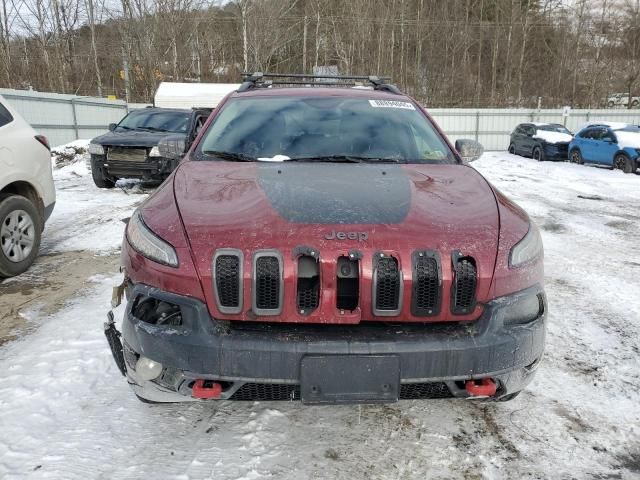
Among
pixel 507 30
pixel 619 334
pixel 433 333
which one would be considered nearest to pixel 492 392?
pixel 433 333

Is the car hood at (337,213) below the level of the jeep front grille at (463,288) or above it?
above

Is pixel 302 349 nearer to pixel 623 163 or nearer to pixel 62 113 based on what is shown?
pixel 623 163

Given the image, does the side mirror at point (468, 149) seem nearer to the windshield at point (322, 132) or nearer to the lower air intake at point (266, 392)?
the windshield at point (322, 132)

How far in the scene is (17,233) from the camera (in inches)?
186

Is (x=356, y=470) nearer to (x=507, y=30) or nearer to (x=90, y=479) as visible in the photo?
(x=90, y=479)

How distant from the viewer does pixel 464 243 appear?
2100 mm

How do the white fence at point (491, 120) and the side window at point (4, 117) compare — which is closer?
the side window at point (4, 117)

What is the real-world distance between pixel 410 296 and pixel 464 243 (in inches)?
13.2

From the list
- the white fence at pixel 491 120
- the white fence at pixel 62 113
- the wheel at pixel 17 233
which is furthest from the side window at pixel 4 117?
the white fence at pixel 491 120

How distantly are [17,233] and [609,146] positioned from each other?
16.0 m

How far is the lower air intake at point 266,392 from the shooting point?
1983mm

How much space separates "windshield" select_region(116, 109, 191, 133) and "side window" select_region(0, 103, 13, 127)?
559cm

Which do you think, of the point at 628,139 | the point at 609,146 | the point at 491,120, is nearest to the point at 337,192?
the point at 628,139

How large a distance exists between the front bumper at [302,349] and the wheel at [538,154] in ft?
60.2
